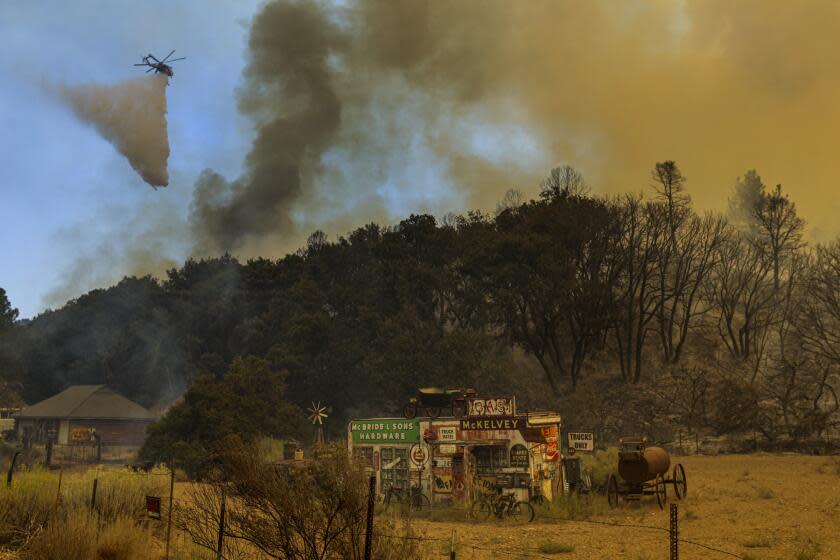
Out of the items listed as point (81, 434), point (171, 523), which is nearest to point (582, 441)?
point (171, 523)

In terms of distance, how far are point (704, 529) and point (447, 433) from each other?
9.79 meters

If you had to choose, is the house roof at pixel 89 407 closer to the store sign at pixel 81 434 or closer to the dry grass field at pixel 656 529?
the store sign at pixel 81 434

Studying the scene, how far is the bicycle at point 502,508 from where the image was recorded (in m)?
23.8

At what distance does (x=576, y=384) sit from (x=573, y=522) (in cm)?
A: 3217

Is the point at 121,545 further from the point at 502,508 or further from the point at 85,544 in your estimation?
the point at 502,508

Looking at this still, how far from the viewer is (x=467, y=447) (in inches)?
1041

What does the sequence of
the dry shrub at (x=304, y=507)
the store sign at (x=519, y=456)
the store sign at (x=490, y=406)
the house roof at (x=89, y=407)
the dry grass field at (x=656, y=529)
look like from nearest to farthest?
the dry shrub at (x=304, y=507) < the dry grass field at (x=656, y=529) < the store sign at (x=519, y=456) < the store sign at (x=490, y=406) < the house roof at (x=89, y=407)

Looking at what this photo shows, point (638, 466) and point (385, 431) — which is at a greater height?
point (385, 431)

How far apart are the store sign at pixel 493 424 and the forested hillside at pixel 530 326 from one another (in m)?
20.3

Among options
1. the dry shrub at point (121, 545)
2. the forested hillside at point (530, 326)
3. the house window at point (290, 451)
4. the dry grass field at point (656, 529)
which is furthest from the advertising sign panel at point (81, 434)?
the dry shrub at point (121, 545)

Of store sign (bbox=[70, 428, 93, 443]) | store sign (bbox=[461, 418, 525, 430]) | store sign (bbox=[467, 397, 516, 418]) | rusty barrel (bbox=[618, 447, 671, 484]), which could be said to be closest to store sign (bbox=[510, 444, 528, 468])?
store sign (bbox=[461, 418, 525, 430])

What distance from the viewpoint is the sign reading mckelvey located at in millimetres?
26969

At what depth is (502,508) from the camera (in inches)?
941

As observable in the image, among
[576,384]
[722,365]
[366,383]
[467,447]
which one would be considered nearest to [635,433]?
[576,384]
